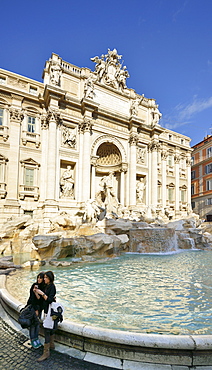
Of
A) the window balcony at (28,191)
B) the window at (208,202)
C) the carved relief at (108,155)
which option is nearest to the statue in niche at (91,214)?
the window balcony at (28,191)

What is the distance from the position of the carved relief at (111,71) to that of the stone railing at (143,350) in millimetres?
21130

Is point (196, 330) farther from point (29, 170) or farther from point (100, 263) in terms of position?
point (29, 170)

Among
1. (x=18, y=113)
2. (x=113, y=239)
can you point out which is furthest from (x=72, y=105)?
(x=113, y=239)

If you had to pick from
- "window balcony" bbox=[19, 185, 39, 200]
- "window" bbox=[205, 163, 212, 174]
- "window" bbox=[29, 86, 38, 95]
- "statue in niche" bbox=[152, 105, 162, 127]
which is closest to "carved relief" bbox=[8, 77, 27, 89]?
"window" bbox=[29, 86, 38, 95]

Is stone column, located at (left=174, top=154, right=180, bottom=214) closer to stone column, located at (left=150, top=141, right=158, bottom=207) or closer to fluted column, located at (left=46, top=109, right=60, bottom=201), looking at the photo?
stone column, located at (left=150, top=141, right=158, bottom=207)

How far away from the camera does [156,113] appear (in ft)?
Result: 79.8

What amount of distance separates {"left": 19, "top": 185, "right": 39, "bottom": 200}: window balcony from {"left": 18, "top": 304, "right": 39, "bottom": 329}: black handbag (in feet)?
47.3

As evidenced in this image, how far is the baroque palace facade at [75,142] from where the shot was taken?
53.6 ft

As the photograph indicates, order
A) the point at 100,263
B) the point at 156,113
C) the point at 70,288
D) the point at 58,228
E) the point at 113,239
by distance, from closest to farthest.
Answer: the point at 70,288 → the point at 100,263 → the point at 113,239 → the point at 58,228 → the point at 156,113

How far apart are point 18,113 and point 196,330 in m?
17.5

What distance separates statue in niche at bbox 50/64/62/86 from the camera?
16953 millimetres

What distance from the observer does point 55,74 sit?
56.4 ft

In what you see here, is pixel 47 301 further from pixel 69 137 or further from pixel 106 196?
pixel 69 137

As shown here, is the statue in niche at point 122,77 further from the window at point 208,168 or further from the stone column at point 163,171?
the window at point 208,168
